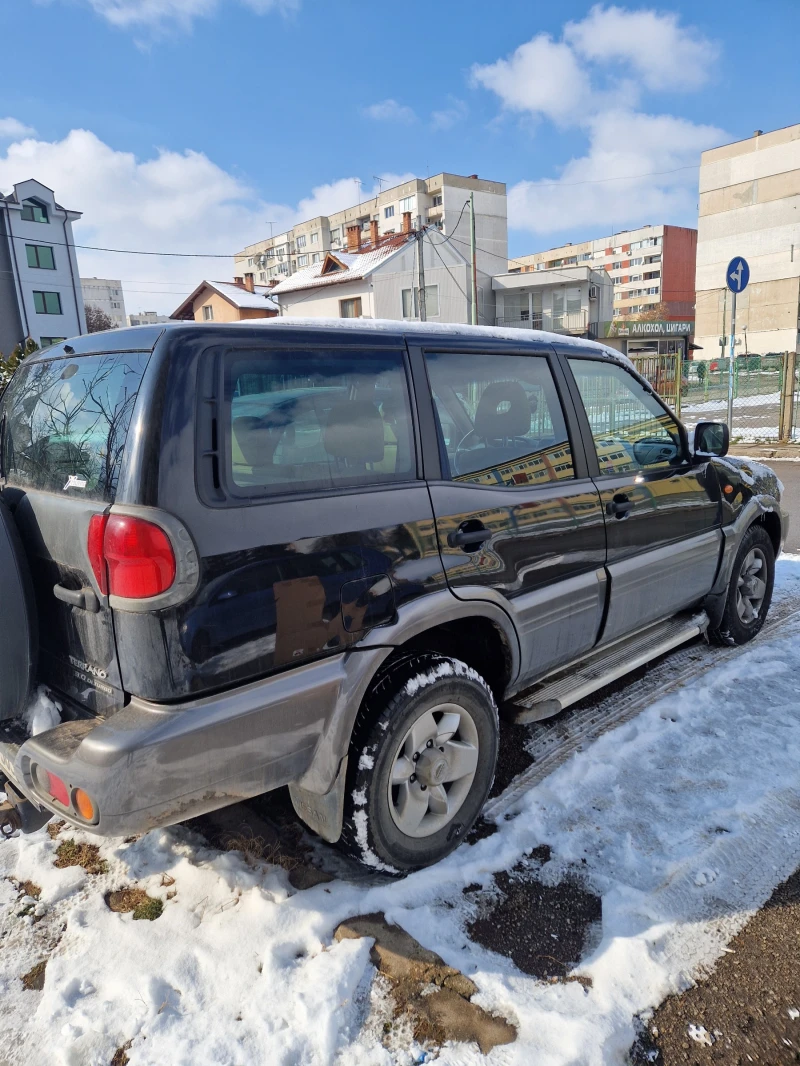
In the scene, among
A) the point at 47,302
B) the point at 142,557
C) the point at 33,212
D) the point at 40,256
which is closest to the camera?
the point at 142,557

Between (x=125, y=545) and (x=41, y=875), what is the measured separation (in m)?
1.56

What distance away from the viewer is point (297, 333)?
2.29m

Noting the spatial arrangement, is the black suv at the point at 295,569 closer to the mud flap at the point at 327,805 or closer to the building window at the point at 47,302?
the mud flap at the point at 327,805

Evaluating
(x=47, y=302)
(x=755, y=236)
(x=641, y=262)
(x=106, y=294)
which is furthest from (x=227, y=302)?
(x=106, y=294)

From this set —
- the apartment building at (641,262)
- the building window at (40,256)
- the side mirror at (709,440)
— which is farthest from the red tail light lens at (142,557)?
the apartment building at (641,262)

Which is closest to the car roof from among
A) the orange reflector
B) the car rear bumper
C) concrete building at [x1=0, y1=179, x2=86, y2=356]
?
the car rear bumper

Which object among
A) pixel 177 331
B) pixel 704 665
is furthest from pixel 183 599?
pixel 704 665

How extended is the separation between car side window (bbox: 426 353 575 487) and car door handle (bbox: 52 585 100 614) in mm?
1334

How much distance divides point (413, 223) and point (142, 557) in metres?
66.9

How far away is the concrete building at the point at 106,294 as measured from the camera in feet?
397

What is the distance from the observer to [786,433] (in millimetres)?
14094

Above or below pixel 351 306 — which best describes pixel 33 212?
above

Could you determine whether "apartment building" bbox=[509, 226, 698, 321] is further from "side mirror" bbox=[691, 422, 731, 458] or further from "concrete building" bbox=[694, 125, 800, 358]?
"side mirror" bbox=[691, 422, 731, 458]

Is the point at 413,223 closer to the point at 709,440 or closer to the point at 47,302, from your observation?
the point at 47,302
